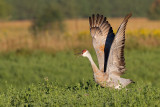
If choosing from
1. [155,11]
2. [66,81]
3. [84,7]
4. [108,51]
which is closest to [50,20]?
[66,81]

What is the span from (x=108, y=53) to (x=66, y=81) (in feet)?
7.09

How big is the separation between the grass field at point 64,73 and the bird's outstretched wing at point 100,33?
66 cm

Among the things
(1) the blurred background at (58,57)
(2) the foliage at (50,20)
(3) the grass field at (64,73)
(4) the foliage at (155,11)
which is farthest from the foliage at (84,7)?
(3) the grass field at (64,73)

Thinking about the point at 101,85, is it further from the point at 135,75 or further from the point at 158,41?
the point at 158,41

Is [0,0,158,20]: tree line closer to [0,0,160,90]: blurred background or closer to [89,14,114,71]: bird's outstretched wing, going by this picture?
[0,0,160,90]: blurred background

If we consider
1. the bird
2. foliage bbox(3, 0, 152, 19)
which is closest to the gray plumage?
the bird

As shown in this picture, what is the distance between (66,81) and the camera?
9383 millimetres

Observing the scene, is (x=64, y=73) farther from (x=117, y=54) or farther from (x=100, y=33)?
(x=117, y=54)

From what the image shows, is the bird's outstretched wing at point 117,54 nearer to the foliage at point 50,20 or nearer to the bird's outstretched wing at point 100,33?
the bird's outstretched wing at point 100,33

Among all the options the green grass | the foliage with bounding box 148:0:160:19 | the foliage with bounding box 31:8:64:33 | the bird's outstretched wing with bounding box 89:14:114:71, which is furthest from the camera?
the foliage with bounding box 148:0:160:19

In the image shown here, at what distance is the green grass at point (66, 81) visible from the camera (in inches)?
244

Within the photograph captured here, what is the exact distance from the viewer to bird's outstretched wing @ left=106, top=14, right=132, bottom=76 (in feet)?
22.8

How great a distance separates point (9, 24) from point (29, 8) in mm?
6523

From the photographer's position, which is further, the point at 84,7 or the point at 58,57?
the point at 84,7
